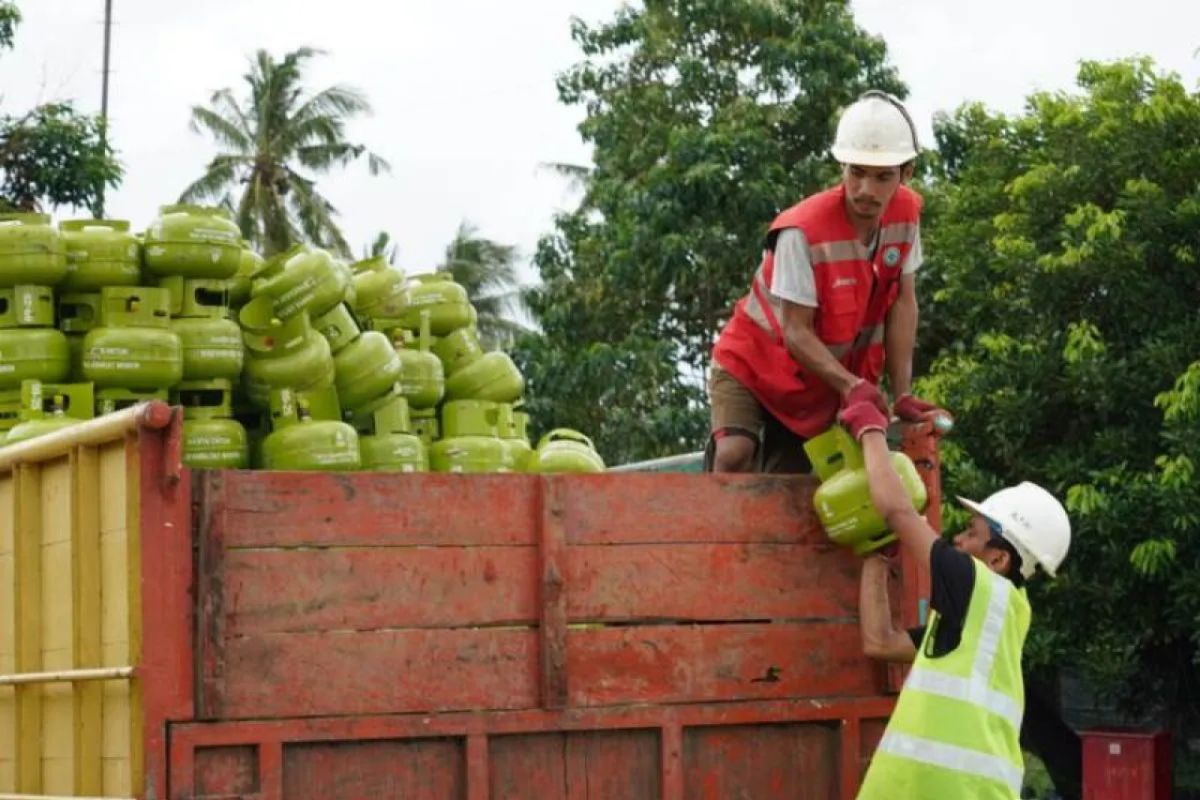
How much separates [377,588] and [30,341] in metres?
1.80

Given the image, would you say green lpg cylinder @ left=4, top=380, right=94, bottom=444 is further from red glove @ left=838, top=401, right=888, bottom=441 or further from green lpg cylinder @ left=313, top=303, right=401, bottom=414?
red glove @ left=838, top=401, right=888, bottom=441

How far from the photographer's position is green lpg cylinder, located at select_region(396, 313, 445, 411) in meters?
7.47

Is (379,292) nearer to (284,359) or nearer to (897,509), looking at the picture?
(284,359)

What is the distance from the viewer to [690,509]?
600 cm

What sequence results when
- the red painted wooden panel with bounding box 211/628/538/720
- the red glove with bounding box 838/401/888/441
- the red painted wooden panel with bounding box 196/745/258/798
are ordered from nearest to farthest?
the red painted wooden panel with bounding box 196/745/258/798, the red painted wooden panel with bounding box 211/628/538/720, the red glove with bounding box 838/401/888/441

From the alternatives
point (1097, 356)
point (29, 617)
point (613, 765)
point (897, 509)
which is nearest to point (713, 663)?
point (613, 765)

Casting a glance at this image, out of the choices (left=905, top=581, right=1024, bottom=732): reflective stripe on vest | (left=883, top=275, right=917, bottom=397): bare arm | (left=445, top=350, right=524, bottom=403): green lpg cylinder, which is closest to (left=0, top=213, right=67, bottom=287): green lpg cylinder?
(left=445, top=350, right=524, bottom=403): green lpg cylinder

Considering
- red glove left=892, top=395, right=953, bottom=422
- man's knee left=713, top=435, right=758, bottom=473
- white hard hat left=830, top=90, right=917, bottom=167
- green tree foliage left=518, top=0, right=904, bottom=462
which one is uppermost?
green tree foliage left=518, top=0, right=904, bottom=462

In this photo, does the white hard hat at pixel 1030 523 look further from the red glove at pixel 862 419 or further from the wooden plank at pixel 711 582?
the wooden plank at pixel 711 582

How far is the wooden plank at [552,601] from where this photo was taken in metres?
5.70

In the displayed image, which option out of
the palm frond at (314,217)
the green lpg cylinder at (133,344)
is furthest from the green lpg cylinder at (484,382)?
the palm frond at (314,217)

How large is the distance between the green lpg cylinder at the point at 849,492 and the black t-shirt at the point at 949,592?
37 centimetres

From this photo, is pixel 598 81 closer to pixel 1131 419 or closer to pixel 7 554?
pixel 1131 419

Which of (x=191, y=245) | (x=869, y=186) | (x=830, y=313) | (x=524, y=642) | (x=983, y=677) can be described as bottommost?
(x=983, y=677)
